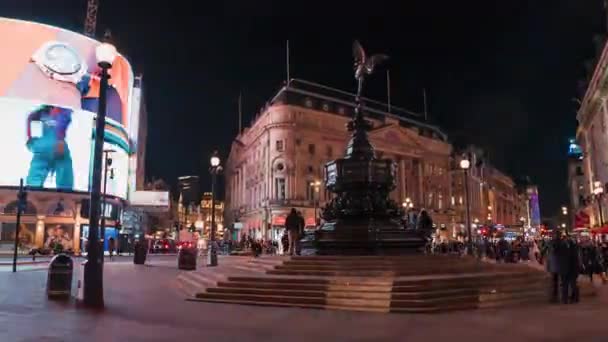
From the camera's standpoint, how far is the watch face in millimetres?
59188

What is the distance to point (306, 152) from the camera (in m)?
74.6

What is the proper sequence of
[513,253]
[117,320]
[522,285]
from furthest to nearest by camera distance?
[513,253] → [522,285] → [117,320]

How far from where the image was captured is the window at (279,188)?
73.6 meters

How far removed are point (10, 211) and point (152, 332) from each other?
5878 centimetres

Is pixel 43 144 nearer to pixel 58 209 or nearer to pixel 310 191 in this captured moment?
pixel 58 209

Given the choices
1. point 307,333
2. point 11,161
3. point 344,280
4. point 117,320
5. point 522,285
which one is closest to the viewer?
point 307,333

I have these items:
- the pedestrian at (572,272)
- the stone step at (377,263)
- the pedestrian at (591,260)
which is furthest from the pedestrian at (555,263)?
the pedestrian at (591,260)

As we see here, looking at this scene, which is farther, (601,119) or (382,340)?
(601,119)

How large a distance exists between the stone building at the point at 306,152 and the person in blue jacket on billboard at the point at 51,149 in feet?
89.1

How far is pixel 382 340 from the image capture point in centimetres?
840

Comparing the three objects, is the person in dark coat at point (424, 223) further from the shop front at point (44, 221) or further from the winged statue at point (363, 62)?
the shop front at point (44, 221)

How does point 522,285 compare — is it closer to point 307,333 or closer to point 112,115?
point 307,333

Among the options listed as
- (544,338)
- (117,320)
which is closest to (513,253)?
(544,338)

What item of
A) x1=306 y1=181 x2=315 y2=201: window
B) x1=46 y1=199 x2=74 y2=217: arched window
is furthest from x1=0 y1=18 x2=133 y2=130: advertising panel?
x1=306 y1=181 x2=315 y2=201: window
